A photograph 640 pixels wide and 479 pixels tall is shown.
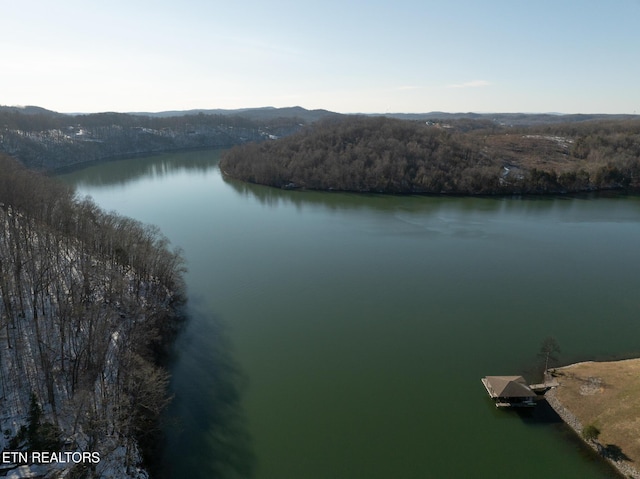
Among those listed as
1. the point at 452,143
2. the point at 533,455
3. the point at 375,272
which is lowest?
the point at 533,455

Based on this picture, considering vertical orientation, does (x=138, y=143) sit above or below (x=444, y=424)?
above

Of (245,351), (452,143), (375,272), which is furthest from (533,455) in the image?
(452,143)

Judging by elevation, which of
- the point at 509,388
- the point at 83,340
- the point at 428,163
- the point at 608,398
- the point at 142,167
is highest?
the point at 428,163

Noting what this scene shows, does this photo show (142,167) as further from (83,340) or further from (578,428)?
(578,428)

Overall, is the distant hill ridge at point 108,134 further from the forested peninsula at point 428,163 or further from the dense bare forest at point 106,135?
the forested peninsula at point 428,163

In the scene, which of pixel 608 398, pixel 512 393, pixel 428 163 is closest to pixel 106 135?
pixel 428 163

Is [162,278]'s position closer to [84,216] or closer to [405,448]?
[84,216]

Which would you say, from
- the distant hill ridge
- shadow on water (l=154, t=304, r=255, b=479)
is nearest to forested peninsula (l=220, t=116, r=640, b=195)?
the distant hill ridge
